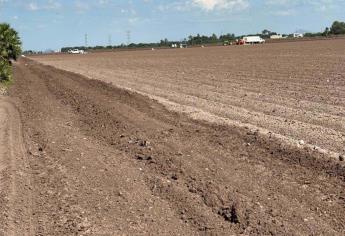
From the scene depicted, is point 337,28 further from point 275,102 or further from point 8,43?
point 275,102

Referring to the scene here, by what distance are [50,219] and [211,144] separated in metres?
3.91

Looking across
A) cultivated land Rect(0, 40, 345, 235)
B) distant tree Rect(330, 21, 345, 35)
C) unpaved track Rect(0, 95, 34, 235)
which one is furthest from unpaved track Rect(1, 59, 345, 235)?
distant tree Rect(330, 21, 345, 35)

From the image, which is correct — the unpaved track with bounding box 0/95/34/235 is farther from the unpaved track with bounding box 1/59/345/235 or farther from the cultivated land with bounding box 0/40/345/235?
the unpaved track with bounding box 1/59/345/235

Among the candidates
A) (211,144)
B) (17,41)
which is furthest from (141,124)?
(17,41)

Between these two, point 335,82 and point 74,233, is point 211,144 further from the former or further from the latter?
point 335,82

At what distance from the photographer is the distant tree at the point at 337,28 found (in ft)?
450

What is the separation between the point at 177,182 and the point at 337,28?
5542 inches

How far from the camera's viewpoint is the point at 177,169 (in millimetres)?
7891

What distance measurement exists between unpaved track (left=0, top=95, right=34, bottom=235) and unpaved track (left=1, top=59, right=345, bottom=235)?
0.12 meters

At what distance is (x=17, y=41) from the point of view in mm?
Result: 32125

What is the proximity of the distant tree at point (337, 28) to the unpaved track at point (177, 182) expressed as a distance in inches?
5261

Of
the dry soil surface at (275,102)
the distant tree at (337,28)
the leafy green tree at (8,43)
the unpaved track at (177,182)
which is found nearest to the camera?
the unpaved track at (177,182)

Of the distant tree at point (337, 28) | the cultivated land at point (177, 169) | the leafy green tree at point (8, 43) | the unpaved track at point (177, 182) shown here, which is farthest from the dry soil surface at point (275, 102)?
the distant tree at point (337, 28)

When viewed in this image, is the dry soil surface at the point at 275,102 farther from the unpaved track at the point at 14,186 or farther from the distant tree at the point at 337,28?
the distant tree at the point at 337,28
